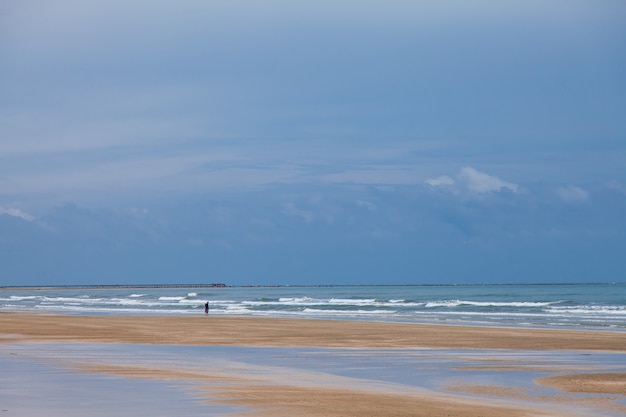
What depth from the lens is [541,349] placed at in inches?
1054

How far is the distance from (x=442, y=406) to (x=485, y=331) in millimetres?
22682

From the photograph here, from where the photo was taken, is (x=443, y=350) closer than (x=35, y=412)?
No

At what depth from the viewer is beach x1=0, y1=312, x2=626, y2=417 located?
1427cm

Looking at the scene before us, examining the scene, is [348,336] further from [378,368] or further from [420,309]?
[420,309]

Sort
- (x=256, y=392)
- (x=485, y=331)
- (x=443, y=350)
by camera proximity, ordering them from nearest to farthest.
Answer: (x=256, y=392) → (x=443, y=350) → (x=485, y=331)

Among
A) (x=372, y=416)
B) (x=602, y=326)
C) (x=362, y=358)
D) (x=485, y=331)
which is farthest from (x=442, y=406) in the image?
(x=602, y=326)

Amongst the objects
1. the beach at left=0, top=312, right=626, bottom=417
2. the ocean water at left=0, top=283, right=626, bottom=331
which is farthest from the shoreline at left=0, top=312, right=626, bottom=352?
the ocean water at left=0, top=283, right=626, bottom=331

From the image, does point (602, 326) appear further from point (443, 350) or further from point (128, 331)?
point (128, 331)

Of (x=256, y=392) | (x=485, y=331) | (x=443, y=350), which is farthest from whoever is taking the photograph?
(x=485, y=331)

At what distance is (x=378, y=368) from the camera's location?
817 inches

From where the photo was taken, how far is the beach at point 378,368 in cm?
1427

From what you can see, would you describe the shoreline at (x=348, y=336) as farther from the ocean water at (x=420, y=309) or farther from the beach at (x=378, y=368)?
the ocean water at (x=420, y=309)

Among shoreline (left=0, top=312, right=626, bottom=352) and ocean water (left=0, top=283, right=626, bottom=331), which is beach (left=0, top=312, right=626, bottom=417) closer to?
shoreline (left=0, top=312, right=626, bottom=352)

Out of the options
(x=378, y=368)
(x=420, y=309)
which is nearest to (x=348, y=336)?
(x=378, y=368)
